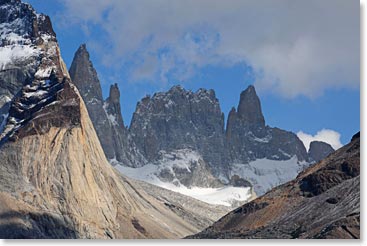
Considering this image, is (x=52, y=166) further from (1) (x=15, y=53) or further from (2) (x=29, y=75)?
(1) (x=15, y=53)

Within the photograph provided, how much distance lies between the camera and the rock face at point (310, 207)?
213 ft

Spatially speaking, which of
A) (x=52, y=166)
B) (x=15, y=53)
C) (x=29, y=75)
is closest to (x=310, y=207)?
(x=52, y=166)

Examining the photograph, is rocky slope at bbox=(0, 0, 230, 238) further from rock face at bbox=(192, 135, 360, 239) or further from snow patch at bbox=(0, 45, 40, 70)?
rock face at bbox=(192, 135, 360, 239)

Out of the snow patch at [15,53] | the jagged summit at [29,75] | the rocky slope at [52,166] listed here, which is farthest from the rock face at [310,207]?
the snow patch at [15,53]

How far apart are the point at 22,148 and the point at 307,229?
301 feet

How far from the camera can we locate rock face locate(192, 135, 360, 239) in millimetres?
64812

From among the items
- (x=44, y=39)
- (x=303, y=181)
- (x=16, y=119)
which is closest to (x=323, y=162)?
(x=303, y=181)

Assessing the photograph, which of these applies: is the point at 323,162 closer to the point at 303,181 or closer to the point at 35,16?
the point at 303,181

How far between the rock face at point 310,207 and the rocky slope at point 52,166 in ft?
127

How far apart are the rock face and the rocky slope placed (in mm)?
38662

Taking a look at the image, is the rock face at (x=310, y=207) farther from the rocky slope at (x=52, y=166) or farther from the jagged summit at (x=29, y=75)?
the jagged summit at (x=29, y=75)

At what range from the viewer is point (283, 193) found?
93.4 m

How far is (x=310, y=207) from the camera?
79.1 meters

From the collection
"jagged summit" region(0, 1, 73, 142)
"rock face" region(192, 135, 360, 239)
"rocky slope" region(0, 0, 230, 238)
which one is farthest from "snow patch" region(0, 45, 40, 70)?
"rock face" region(192, 135, 360, 239)
